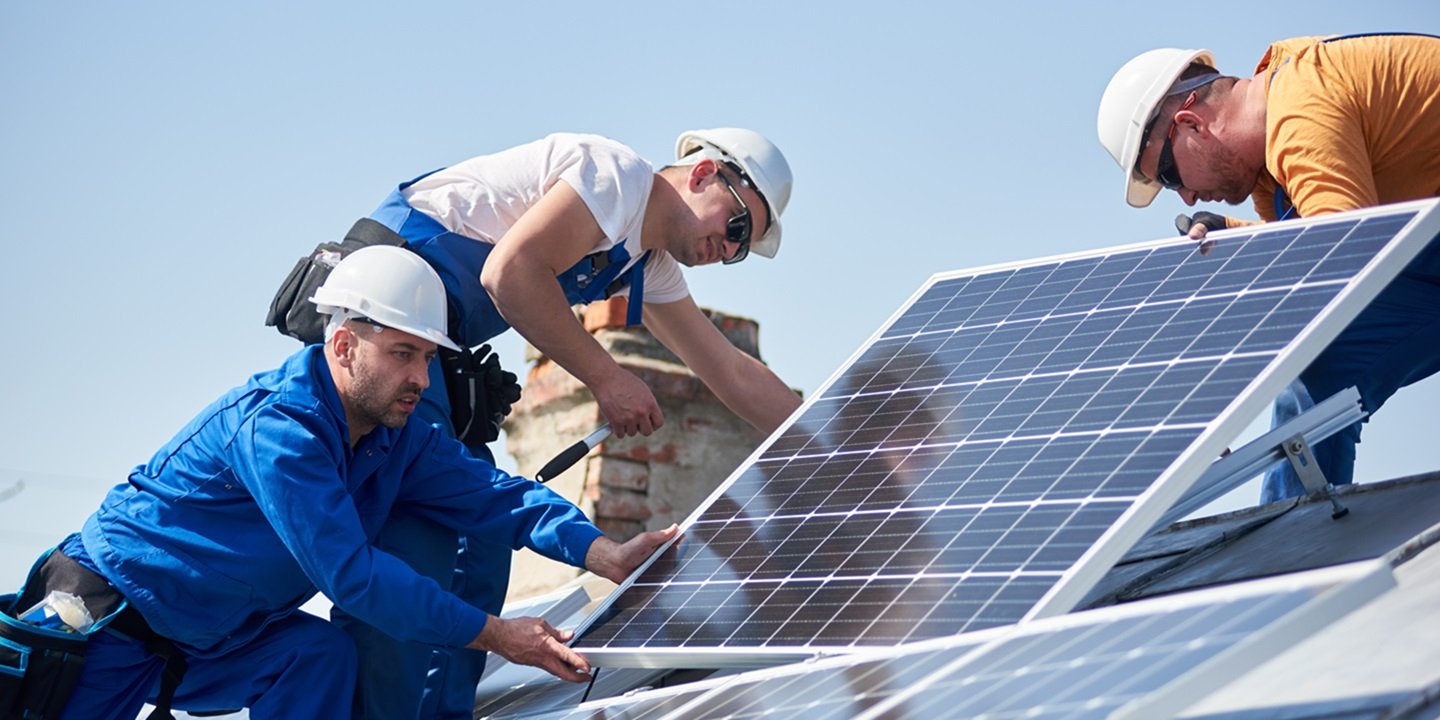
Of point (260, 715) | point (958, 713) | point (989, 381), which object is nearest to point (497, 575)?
point (260, 715)

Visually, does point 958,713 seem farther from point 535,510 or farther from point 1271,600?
point 535,510

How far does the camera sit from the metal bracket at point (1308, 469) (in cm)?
496

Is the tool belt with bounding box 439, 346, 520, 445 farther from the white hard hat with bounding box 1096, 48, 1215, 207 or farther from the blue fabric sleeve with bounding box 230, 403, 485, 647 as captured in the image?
the white hard hat with bounding box 1096, 48, 1215, 207

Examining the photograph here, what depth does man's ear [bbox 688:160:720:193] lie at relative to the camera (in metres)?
6.20

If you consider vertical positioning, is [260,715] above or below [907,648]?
below

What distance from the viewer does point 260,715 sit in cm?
513

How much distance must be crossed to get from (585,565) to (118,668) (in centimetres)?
151

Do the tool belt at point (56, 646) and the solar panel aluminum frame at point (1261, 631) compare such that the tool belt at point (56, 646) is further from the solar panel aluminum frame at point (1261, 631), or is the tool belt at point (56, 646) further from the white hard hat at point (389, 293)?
the solar panel aluminum frame at point (1261, 631)

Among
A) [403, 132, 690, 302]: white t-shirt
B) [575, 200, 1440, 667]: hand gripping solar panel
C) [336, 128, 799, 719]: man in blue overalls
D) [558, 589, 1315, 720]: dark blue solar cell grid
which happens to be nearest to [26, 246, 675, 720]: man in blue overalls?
[336, 128, 799, 719]: man in blue overalls

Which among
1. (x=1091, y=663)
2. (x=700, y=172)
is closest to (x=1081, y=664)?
(x=1091, y=663)

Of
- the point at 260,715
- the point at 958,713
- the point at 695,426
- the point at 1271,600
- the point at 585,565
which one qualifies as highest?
the point at 1271,600

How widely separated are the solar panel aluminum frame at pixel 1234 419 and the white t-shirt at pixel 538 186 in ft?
8.52

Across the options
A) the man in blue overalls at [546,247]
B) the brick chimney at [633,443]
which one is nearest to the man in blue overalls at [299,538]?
the man in blue overalls at [546,247]

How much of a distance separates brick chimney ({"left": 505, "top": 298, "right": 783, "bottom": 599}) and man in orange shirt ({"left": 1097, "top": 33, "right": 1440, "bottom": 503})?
16.7 feet
